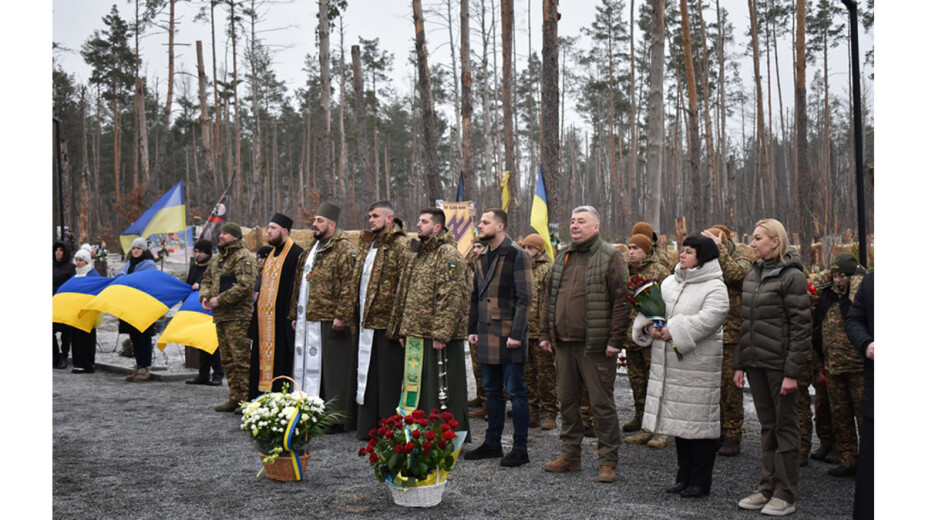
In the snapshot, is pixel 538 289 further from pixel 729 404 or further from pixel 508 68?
pixel 508 68

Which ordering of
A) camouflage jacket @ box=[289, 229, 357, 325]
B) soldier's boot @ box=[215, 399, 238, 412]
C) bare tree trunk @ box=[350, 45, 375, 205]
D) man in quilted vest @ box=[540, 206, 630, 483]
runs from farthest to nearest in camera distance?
Result: 1. bare tree trunk @ box=[350, 45, 375, 205]
2. soldier's boot @ box=[215, 399, 238, 412]
3. camouflage jacket @ box=[289, 229, 357, 325]
4. man in quilted vest @ box=[540, 206, 630, 483]

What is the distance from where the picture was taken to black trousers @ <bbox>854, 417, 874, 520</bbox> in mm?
4367

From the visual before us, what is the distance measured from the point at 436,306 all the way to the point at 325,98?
13.6 m

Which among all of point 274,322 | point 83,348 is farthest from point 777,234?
point 83,348

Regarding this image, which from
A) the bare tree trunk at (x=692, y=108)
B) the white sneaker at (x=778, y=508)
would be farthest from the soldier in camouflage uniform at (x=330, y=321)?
the bare tree trunk at (x=692, y=108)

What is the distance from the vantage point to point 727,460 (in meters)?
6.50

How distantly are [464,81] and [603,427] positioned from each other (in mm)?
12775

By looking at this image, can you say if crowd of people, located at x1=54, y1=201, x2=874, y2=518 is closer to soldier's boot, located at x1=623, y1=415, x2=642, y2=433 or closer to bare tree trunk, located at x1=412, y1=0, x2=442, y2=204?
soldier's boot, located at x1=623, y1=415, x2=642, y2=433

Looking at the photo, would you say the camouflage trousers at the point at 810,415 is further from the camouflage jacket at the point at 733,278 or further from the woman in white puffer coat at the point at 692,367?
the woman in white puffer coat at the point at 692,367

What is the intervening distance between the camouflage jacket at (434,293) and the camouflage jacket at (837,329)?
276 centimetres

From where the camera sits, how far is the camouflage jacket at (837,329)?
5.73m

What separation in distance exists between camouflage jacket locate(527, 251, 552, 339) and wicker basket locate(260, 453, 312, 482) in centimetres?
292

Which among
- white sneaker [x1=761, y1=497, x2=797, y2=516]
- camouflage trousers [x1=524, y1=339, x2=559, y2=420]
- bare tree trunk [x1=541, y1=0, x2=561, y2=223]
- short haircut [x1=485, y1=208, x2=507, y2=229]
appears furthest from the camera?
bare tree trunk [x1=541, y1=0, x2=561, y2=223]

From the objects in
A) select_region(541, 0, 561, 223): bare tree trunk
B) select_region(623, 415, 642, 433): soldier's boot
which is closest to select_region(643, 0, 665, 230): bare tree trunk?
select_region(541, 0, 561, 223): bare tree trunk
